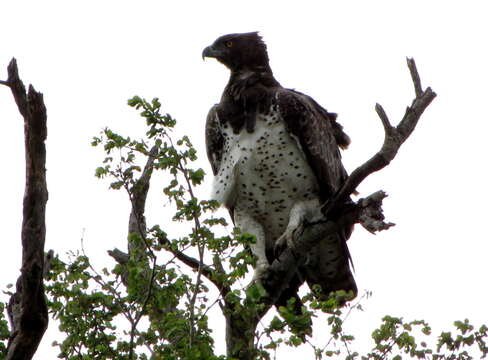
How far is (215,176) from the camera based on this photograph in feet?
28.9

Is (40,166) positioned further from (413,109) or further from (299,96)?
(299,96)

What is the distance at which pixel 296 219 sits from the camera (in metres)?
8.20

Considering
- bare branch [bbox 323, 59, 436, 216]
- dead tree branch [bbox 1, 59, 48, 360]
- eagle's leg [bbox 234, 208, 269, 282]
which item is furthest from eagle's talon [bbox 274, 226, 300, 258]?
dead tree branch [bbox 1, 59, 48, 360]

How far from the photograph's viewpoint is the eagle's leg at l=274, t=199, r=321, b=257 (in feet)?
26.1

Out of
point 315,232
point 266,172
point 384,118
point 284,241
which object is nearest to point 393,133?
point 384,118

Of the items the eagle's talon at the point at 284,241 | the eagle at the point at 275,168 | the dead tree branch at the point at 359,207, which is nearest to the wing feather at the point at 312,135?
the eagle at the point at 275,168

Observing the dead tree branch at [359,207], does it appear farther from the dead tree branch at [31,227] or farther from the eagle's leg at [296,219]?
the dead tree branch at [31,227]

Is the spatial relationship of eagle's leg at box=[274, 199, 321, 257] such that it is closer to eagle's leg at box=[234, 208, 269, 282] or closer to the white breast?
the white breast

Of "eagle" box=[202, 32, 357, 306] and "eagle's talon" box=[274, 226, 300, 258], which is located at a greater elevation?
"eagle" box=[202, 32, 357, 306]

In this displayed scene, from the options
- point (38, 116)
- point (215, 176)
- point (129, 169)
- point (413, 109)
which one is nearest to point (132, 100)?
point (129, 169)

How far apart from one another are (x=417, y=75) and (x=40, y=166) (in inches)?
112

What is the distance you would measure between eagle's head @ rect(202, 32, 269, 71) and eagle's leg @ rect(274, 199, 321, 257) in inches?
70.4

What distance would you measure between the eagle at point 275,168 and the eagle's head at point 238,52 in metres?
0.29

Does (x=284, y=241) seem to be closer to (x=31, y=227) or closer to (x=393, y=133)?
(x=393, y=133)
